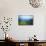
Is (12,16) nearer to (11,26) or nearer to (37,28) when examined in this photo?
(11,26)

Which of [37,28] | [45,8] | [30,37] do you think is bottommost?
[30,37]

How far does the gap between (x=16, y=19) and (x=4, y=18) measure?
41cm

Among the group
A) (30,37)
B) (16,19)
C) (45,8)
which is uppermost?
(45,8)

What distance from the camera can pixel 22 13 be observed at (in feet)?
15.1

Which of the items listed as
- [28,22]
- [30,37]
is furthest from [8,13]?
[30,37]

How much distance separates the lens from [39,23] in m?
4.62

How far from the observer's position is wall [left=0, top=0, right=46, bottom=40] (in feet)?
15.0

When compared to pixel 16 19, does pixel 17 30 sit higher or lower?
lower

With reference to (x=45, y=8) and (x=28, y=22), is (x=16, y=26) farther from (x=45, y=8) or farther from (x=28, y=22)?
(x=45, y=8)

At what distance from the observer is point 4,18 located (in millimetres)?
4559

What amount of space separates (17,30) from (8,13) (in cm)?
66

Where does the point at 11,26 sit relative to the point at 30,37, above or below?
above

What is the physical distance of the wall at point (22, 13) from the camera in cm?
456

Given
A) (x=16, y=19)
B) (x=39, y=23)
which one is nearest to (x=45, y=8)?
(x=39, y=23)
